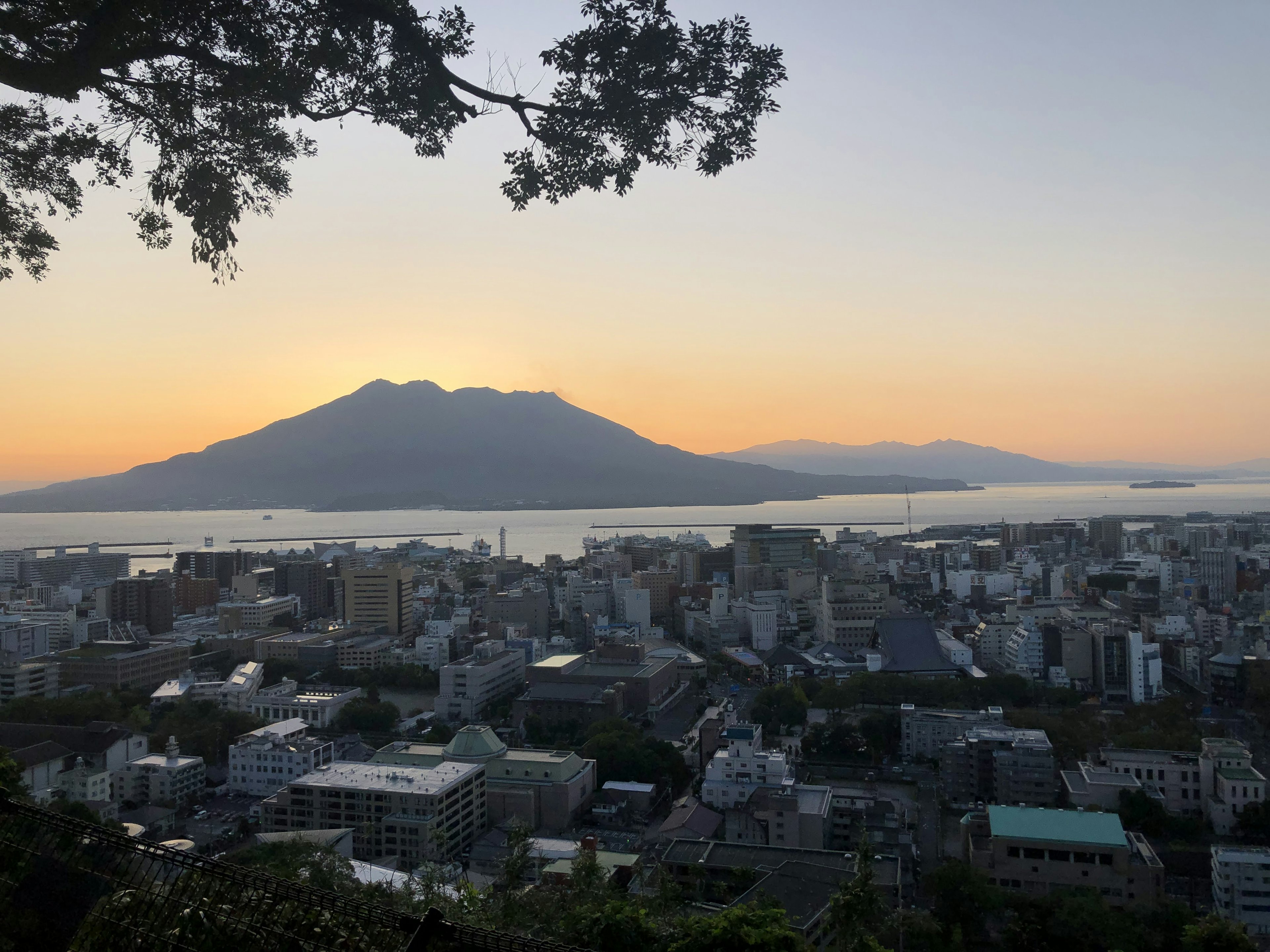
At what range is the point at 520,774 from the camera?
5.67m

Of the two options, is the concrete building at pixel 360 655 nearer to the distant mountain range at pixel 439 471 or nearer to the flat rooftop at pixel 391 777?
the flat rooftop at pixel 391 777

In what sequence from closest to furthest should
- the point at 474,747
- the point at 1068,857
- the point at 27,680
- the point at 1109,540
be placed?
the point at 1068,857 < the point at 474,747 < the point at 27,680 < the point at 1109,540

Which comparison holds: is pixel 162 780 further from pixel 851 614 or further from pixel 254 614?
pixel 851 614

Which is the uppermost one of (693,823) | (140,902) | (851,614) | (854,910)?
(140,902)

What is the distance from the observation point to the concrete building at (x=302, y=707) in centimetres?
790

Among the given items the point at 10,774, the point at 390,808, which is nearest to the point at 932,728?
the point at 390,808

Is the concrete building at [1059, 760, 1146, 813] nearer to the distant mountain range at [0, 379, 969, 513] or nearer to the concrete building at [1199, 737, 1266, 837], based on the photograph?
the concrete building at [1199, 737, 1266, 837]

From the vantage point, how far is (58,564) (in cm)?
1903

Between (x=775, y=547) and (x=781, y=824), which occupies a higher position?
(x=775, y=547)

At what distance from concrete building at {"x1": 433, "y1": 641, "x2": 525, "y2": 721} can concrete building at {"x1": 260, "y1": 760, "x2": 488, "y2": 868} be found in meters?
2.87

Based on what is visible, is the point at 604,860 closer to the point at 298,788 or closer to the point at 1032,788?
the point at 298,788

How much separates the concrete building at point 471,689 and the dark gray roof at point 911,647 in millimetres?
4011

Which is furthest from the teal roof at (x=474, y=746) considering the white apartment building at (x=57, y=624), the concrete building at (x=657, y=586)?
the concrete building at (x=657, y=586)

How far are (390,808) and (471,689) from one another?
3.42 meters
